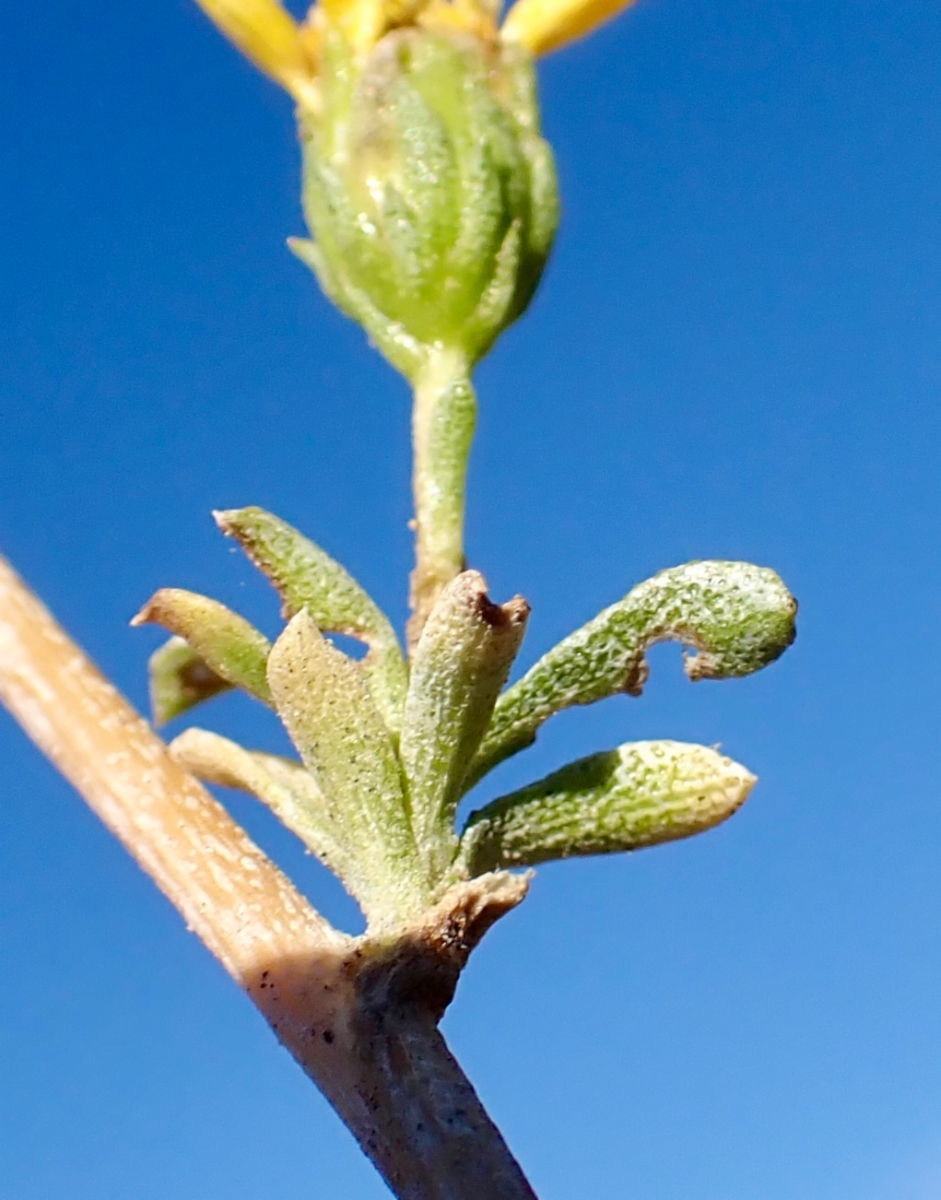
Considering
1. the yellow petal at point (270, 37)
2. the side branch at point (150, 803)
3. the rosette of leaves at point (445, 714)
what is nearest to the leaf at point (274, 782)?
the rosette of leaves at point (445, 714)

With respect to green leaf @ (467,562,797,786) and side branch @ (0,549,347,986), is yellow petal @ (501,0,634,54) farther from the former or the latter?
side branch @ (0,549,347,986)

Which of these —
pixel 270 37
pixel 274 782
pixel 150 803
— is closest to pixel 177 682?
pixel 274 782

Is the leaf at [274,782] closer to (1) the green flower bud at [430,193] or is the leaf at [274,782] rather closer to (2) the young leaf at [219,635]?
(2) the young leaf at [219,635]

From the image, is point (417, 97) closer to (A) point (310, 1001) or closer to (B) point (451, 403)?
(B) point (451, 403)

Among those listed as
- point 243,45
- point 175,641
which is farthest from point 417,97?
point 175,641

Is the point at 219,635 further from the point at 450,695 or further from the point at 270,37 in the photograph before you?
the point at 270,37

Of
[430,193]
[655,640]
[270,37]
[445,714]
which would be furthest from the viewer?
[270,37]

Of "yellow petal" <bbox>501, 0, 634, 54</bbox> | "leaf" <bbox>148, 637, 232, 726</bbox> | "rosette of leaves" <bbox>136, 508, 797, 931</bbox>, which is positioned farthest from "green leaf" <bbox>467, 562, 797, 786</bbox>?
"yellow petal" <bbox>501, 0, 634, 54</bbox>
